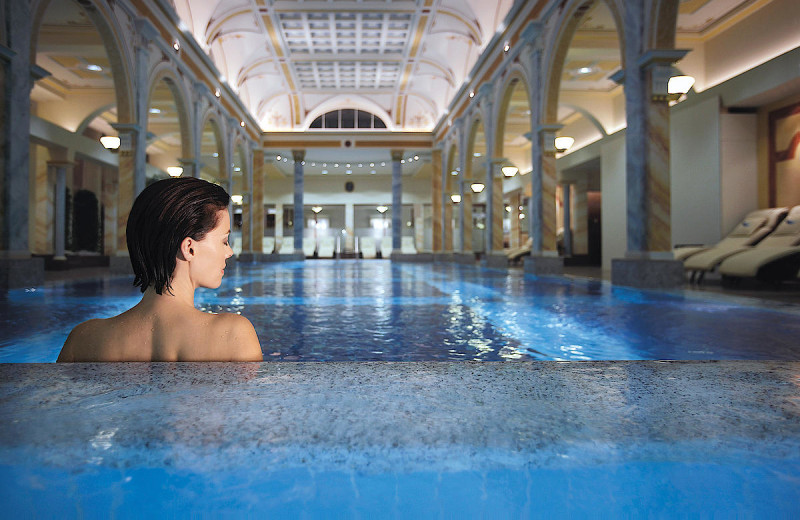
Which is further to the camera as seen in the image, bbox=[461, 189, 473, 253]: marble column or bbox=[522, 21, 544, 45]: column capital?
bbox=[461, 189, 473, 253]: marble column

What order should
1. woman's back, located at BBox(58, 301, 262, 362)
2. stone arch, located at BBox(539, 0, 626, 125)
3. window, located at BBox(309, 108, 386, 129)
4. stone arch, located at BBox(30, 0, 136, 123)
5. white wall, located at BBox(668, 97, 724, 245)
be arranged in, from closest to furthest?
woman's back, located at BBox(58, 301, 262, 362) → stone arch, located at BBox(30, 0, 136, 123) → stone arch, located at BBox(539, 0, 626, 125) → white wall, located at BBox(668, 97, 724, 245) → window, located at BBox(309, 108, 386, 129)

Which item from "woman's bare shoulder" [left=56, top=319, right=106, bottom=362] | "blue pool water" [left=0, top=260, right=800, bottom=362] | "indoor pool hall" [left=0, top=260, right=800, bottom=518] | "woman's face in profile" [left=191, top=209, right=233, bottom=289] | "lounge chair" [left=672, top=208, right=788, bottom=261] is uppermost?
"lounge chair" [left=672, top=208, right=788, bottom=261]

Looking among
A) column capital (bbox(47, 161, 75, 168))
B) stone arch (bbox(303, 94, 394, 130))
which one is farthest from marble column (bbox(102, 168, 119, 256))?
stone arch (bbox(303, 94, 394, 130))

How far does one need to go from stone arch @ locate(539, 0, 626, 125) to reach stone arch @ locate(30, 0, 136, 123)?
8.74 metres

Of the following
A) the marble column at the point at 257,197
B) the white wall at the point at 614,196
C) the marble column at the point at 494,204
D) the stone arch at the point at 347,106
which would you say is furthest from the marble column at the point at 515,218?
the marble column at the point at 257,197

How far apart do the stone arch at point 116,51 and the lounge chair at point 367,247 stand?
24243 mm

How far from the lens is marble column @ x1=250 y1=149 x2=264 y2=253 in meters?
25.9

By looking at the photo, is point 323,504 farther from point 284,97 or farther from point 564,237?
point 284,97

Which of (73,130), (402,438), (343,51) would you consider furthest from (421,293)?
(73,130)

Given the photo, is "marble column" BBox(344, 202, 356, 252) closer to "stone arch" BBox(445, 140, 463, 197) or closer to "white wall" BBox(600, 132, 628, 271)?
"stone arch" BBox(445, 140, 463, 197)

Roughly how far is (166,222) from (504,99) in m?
14.5

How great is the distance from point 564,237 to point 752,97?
11913mm

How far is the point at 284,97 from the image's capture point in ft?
82.3

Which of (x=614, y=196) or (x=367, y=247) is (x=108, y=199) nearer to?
(x=367, y=247)
